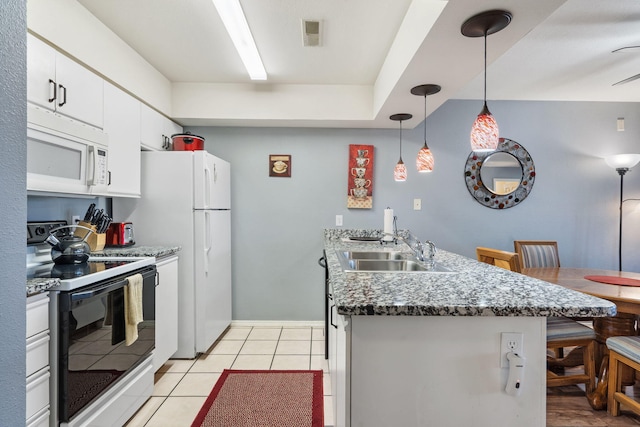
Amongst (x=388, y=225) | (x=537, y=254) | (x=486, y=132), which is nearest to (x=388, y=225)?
(x=388, y=225)

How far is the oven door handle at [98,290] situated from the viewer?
1.38m

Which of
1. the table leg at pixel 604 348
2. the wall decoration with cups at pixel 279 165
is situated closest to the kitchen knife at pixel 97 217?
the wall decoration with cups at pixel 279 165

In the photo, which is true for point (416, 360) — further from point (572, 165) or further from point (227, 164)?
point (572, 165)

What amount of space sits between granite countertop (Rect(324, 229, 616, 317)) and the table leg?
1.12 m

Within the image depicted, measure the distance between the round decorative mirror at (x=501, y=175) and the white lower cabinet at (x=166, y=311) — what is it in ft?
9.69

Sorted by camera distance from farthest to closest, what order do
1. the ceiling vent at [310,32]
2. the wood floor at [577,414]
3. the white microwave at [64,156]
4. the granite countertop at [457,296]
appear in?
1. the ceiling vent at [310,32]
2. the wood floor at [577,414]
3. the white microwave at [64,156]
4. the granite countertop at [457,296]

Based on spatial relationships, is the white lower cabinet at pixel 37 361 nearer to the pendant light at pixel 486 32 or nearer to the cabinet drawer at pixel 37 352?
the cabinet drawer at pixel 37 352

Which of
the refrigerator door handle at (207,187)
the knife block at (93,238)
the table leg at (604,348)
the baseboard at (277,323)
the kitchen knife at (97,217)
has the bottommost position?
the baseboard at (277,323)

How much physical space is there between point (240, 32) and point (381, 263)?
1.74m

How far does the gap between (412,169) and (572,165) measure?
1.69m

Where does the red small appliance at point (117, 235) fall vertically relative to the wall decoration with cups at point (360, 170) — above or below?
below

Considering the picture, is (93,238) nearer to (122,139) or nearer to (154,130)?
(122,139)

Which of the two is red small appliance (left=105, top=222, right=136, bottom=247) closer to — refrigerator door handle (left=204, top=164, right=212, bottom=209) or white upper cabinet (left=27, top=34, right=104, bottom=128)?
refrigerator door handle (left=204, top=164, right=212, bottom=209)

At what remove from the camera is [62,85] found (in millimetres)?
1686
